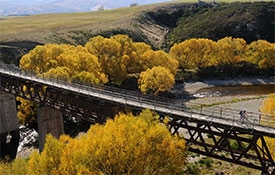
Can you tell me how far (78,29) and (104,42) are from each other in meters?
61.2

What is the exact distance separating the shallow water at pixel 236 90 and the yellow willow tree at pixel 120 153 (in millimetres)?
64696

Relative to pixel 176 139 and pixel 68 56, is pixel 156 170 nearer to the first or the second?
pixel 176 139

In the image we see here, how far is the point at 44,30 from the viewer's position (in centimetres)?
13788

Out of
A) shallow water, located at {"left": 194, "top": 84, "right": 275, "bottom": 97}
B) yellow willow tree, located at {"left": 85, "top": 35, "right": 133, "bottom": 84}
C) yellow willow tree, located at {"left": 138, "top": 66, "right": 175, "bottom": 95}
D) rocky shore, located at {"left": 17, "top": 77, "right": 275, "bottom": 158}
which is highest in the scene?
yellow willow tree, located at {"left": 85, "top": 35, "right": 133, "bottom": 84}

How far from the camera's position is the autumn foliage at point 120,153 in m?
26.2

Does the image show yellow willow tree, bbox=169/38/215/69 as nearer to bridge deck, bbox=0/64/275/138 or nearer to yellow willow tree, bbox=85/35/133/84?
yellow willow tree, bbox=85/35/133/84

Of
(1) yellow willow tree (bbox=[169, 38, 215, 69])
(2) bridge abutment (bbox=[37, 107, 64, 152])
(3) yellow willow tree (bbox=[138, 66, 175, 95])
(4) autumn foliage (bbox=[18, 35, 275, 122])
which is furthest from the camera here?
(1) yellow willow tree (bbox=[169, 38, 215, 69])

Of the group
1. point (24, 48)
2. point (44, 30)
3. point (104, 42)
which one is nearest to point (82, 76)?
point (104, 42)

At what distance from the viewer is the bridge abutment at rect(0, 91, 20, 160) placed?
209 ft

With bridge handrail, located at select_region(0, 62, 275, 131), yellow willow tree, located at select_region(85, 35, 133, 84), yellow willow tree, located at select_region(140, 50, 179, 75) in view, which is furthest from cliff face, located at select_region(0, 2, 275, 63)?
bridge handrail, located at select_region(0, 62, 275, 131)

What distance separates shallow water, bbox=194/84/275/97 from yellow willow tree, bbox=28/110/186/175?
6470 centimetres

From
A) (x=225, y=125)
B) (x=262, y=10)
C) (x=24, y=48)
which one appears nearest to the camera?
(x=225, y=125)

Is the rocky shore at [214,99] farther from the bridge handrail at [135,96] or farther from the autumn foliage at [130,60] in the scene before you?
the bridge handrail at [135,96]

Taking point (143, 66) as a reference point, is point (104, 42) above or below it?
above
